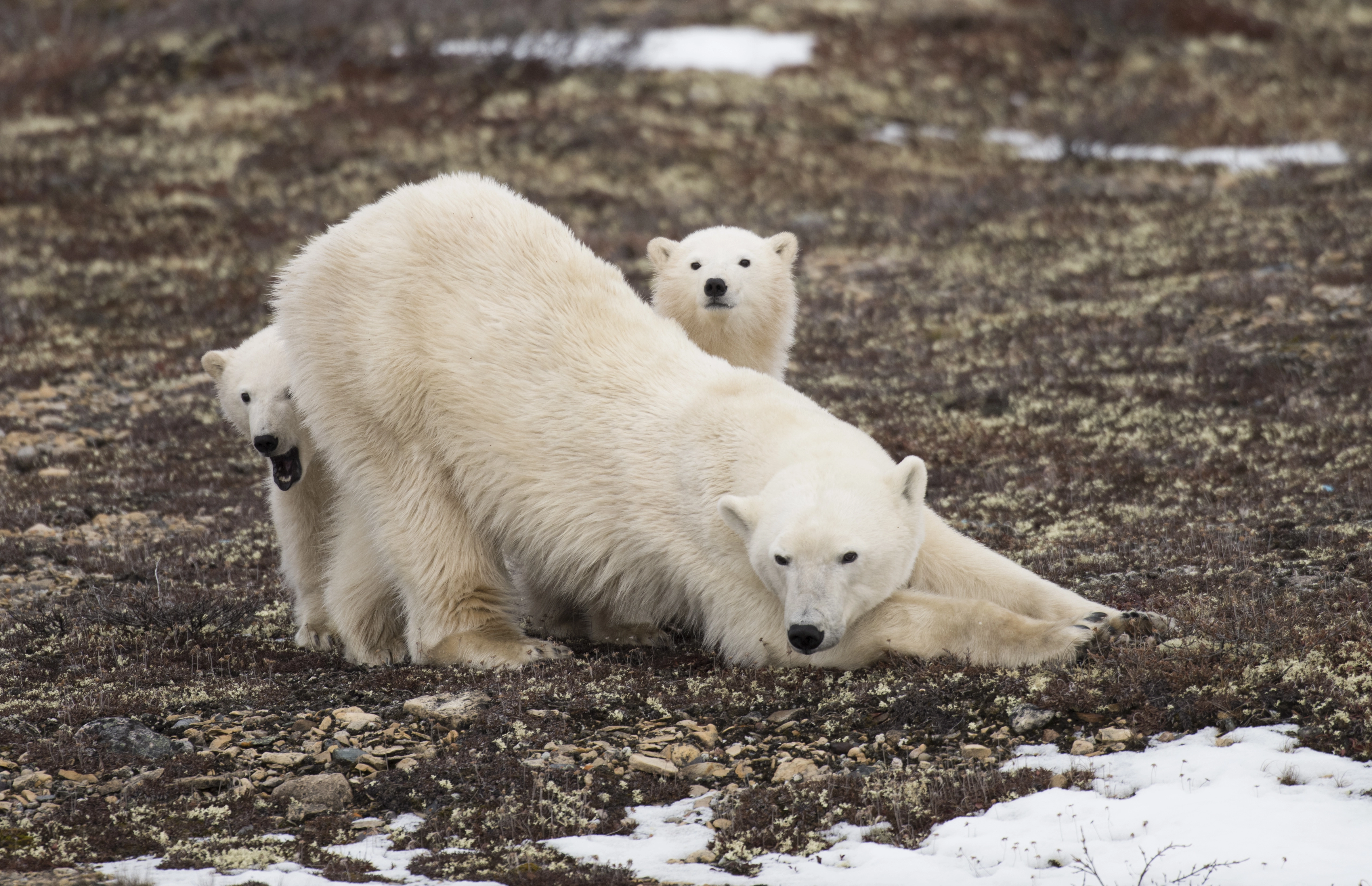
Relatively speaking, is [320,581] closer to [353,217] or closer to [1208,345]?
[353,217]

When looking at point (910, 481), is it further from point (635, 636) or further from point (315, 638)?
point (315, 638)

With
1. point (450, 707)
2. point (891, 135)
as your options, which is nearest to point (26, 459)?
point (450, 707)

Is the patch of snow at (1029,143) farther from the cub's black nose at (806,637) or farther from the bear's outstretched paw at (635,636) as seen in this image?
the cub's black nose at (806,637)

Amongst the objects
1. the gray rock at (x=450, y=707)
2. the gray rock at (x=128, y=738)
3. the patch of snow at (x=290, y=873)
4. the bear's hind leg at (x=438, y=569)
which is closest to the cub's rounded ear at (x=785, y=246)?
the bear's hind leg at (x=438, y=569)

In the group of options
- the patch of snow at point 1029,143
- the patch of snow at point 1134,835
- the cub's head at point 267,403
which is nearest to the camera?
the patch of snow at point 1134,835

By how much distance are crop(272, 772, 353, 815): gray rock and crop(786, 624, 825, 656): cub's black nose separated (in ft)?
5.19

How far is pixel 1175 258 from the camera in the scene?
14945mm

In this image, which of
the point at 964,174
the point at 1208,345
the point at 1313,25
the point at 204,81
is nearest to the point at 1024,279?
the point at 1208,345

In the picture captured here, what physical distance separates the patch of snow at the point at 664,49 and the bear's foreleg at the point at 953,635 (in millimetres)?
23300

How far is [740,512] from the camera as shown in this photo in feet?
16.2

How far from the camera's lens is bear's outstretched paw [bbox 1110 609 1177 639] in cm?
480

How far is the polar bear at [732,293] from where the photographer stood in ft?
23.9

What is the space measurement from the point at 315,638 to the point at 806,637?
109 inches

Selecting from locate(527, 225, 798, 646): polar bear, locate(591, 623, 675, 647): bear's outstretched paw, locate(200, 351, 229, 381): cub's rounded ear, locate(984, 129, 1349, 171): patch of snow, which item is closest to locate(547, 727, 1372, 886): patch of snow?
locate(591, 623, 675, 647): bear's outstretched paw
